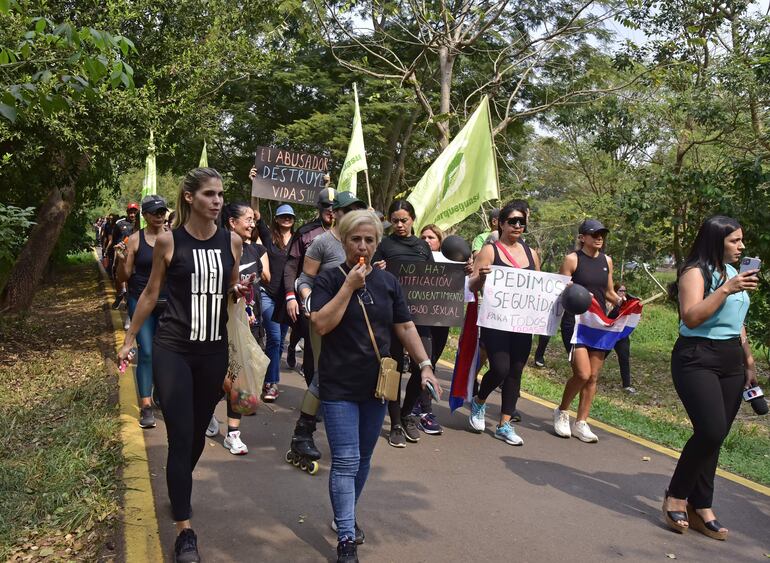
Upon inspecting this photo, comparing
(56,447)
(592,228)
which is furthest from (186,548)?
(592,228)

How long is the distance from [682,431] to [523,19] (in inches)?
418

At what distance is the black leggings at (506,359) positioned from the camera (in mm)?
6137

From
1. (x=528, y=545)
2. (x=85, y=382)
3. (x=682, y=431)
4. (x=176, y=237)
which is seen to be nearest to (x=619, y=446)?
(x=682, y=431)

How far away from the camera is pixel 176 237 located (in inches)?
150

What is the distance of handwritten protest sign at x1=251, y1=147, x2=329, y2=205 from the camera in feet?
29.5

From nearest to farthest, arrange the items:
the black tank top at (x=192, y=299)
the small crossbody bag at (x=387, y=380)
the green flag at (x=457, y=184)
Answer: the small crossbody bag at (x=387, y=380), the black tank top at (x=192, y=299), the green flag at (x=457, y=184)

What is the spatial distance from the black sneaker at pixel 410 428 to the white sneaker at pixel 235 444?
1360 mm

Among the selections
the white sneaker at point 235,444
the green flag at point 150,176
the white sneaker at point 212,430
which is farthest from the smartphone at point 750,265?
the green flag at point 150,176

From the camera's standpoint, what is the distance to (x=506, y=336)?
6.21 m

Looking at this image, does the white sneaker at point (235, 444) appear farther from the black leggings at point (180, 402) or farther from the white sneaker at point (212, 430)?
the black leggings at point (180, 402)

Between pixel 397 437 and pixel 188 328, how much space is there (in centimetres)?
266

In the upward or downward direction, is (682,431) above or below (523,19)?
below

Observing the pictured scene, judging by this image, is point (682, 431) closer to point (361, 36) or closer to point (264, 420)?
point (264, 420)

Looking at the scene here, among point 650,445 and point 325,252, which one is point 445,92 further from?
point 325,252
